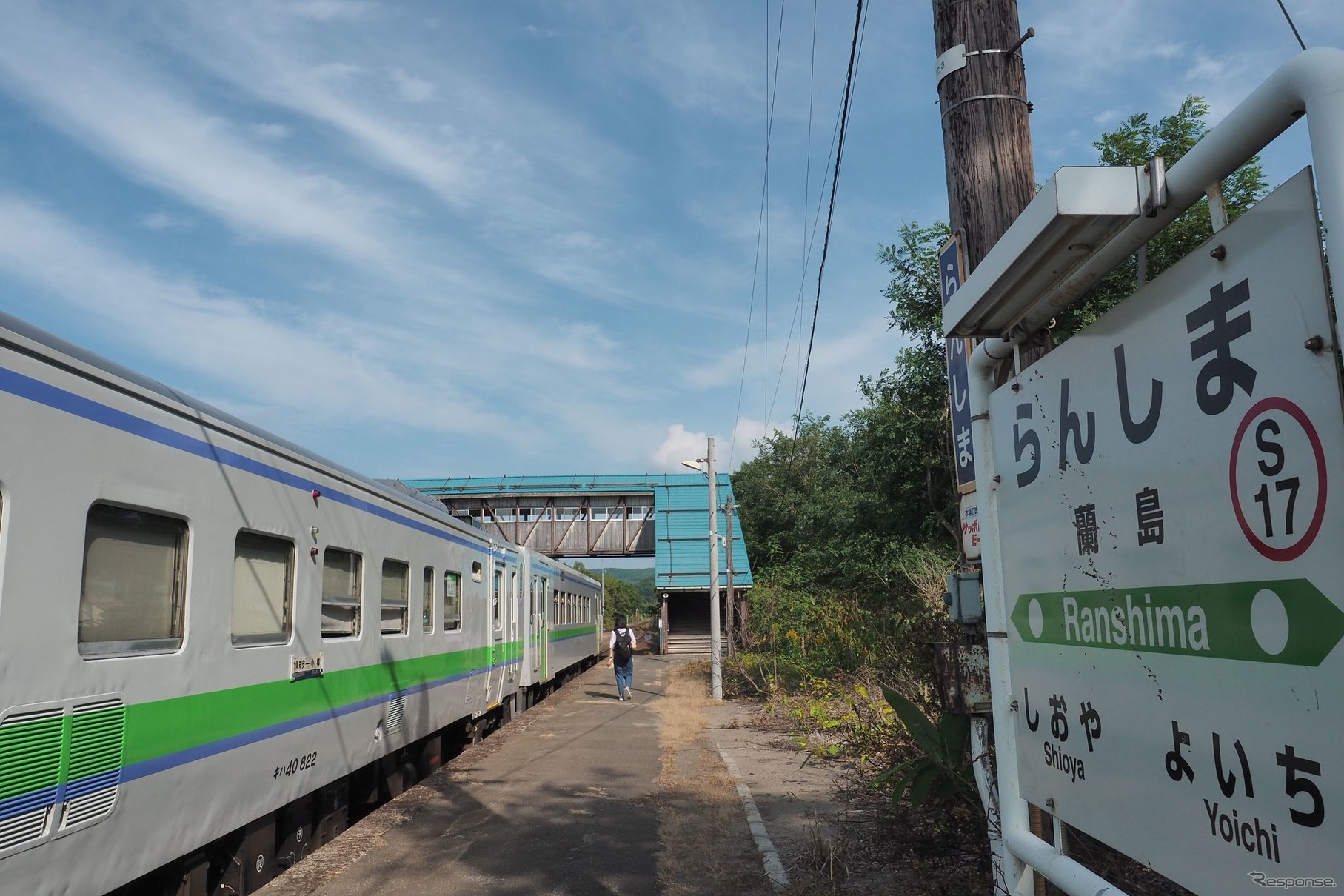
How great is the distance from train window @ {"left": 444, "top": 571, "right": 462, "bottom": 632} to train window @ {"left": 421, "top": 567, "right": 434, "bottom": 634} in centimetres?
50

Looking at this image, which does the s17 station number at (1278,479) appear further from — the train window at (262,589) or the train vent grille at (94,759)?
the train window at (262,589)

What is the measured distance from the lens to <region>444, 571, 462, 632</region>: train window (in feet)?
32.2

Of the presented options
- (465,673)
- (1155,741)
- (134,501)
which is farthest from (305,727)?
(1155,741)

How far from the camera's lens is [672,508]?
34750 millimetres

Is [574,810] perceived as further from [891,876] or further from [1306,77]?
[1306,77]

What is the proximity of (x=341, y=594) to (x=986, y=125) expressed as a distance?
525 cm

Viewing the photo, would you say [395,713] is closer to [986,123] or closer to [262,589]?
[262,589]

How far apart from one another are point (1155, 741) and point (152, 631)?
4.16 metres

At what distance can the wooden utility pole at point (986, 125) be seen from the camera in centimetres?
403

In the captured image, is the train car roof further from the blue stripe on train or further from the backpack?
the backpack

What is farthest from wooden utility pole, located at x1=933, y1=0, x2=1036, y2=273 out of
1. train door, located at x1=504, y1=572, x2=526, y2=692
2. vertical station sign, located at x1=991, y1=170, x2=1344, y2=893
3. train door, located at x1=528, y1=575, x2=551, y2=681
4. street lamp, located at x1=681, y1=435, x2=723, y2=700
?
street lamp, located at x1=681, y1=435, x2=723, y2=700

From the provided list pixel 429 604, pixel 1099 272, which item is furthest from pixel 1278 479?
pixel 429 604

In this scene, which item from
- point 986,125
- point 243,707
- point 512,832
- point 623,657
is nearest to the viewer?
point 986,125

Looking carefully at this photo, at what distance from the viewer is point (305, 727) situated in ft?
19.6
